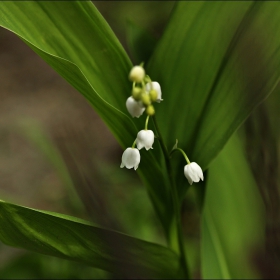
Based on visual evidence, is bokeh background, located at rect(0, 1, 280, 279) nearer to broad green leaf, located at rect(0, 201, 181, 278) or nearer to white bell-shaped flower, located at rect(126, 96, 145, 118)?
broad green leaf, located at rect(0, 201, 181, 278)

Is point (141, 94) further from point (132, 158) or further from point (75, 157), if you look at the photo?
point (75, 157)

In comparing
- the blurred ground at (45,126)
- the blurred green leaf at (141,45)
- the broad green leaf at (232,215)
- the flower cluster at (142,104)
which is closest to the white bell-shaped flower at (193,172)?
the flower cluster at (142,104)

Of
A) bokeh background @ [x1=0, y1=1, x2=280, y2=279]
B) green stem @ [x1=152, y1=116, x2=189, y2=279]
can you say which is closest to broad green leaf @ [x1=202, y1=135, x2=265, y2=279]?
bokeh background @ [x1=0, y1=1, x2=280, y2=279]

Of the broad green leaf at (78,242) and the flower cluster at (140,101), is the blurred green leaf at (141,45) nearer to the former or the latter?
the flower cluster at (140,101)

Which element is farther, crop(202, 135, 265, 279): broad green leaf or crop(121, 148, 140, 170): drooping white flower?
crop(202, 135, 265, 279): broad green leaf

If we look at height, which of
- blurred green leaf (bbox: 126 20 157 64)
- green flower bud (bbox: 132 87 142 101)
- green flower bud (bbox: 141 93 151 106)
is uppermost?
green flower bud (bbox: 132 87 142 101)

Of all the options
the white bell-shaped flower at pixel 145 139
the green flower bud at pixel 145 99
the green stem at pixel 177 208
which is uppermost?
the green flower bud at pixel 145 99
